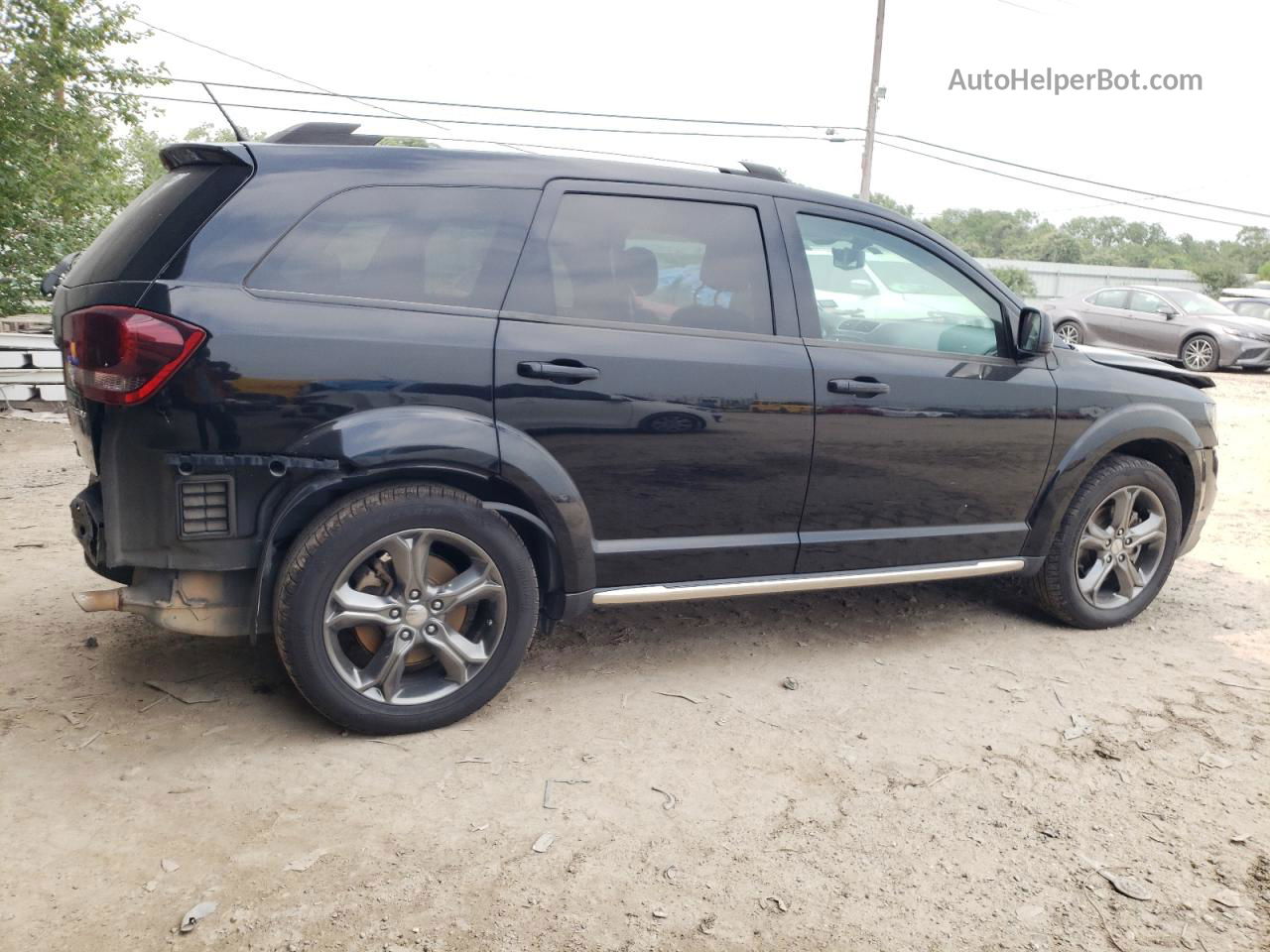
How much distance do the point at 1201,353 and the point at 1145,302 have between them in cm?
129

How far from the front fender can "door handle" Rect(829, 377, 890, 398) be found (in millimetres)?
989

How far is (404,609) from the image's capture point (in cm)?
325

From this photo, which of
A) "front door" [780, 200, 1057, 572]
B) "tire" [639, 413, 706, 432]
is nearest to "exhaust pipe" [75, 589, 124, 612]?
"tire" [639, 413, 706, 432]

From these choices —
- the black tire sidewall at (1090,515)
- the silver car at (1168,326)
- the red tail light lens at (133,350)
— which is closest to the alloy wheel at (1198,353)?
the silver car at (1168,326)

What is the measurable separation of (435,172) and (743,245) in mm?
1162

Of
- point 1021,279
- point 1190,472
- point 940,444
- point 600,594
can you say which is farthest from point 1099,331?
point 1021,279

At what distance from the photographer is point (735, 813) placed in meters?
2.97

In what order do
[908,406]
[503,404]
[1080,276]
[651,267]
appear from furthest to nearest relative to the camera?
[1080,276] < [908,406] < [651,267] < [503,404]

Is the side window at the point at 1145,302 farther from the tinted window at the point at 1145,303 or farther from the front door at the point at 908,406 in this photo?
the front door at the point at 908,406

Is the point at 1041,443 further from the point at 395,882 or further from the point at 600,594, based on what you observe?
the point at 395,882

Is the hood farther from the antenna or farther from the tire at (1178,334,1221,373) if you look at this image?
the tire at (1178,334,1221,373)

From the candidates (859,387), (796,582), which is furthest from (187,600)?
(859,387)

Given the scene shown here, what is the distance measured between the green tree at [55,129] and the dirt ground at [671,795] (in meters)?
8.56

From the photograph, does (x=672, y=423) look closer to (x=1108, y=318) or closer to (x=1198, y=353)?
(x=1198, y=353)
